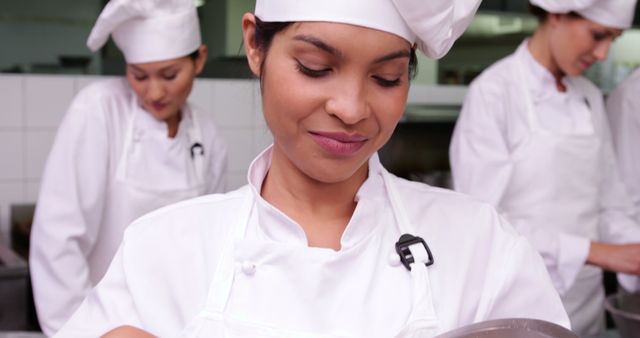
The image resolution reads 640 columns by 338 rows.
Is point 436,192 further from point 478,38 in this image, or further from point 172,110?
point 478,38

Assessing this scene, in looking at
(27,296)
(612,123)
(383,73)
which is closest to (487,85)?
(612,123)

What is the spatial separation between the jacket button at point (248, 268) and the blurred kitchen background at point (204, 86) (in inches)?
52.1

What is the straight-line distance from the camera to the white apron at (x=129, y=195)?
1.91 meters

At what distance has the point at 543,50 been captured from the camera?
1.93 metres

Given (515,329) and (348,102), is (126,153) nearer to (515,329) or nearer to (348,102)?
(348,102)

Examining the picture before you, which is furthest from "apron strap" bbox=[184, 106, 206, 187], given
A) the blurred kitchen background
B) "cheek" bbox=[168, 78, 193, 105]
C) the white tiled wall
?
the white tiled wall

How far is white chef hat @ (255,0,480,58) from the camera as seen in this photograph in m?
0.86

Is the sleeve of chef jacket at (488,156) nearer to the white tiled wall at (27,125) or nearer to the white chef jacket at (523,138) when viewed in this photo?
the white chef jacket at (523,138)

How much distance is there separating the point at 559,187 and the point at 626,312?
579 mm

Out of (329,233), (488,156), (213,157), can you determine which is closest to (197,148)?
(213,157)

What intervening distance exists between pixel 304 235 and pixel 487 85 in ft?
3.41

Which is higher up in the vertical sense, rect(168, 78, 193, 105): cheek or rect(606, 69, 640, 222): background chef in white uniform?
rect(168, 78, 193, 105): cheek

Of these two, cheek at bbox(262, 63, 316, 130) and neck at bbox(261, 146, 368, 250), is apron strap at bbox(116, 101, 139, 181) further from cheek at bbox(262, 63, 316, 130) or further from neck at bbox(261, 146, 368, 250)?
cheek at bbox(262, 63, 316, 130)

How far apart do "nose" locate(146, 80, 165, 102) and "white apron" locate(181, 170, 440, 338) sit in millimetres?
908
